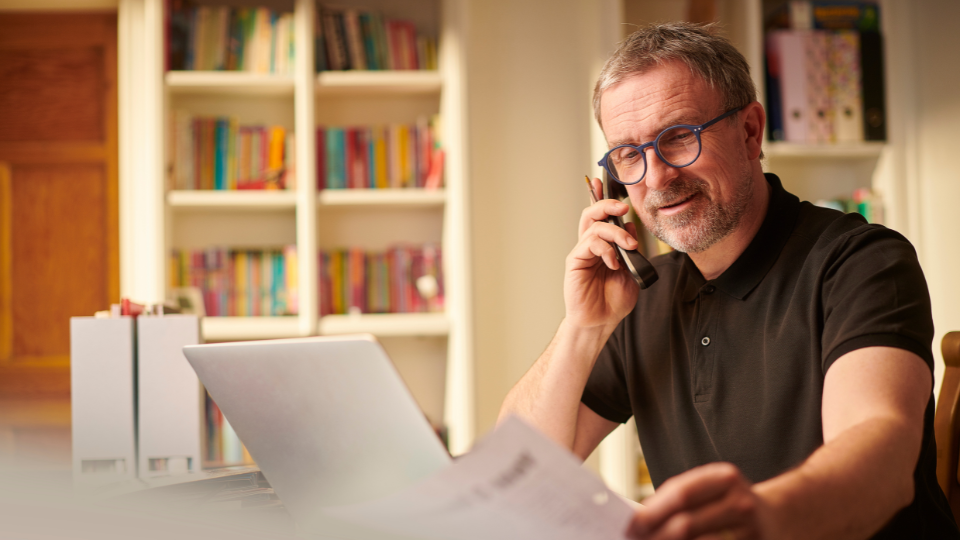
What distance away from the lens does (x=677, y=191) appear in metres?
1.11

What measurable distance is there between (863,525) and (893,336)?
0.90 feet

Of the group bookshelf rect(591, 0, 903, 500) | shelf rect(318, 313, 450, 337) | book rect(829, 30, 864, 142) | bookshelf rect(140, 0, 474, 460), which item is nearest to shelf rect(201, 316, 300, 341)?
bookshelf rect(140, 0, 474, 460)

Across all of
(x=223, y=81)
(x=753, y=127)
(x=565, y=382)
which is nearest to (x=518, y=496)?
(x=565, y=382)

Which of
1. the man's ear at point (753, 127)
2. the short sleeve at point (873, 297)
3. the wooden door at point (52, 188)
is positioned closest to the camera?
the short sleeve at point (873, 297)

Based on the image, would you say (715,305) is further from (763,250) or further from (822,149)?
(822,149)

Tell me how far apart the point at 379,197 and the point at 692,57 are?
145 cm

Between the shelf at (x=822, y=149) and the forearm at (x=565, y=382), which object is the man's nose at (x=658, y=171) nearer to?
the forearm at (x=565, y=382)

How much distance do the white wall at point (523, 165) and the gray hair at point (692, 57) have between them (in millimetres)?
1570

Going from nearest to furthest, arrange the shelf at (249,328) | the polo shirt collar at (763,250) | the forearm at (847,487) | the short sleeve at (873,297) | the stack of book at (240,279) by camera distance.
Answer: the forearm at (847,487)
the short sleeve at (873,297)
the polo shirt collar at (763,250)
the shelf at (249,328)
the stack of book at (240,279)

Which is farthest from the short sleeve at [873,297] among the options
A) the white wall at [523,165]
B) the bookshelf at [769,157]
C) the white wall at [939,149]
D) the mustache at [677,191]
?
the white wall at [939,149]

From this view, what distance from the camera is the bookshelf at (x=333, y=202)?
230 cm

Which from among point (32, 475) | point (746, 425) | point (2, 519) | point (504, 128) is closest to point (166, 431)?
point (32, 475)

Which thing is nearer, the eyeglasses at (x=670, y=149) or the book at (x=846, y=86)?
the eyeglasses at (x=670, y=149)

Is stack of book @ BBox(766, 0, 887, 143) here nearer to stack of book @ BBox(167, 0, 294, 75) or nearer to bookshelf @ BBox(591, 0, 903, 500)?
bookshelf @ BBox(591, 0, 903, 500)
